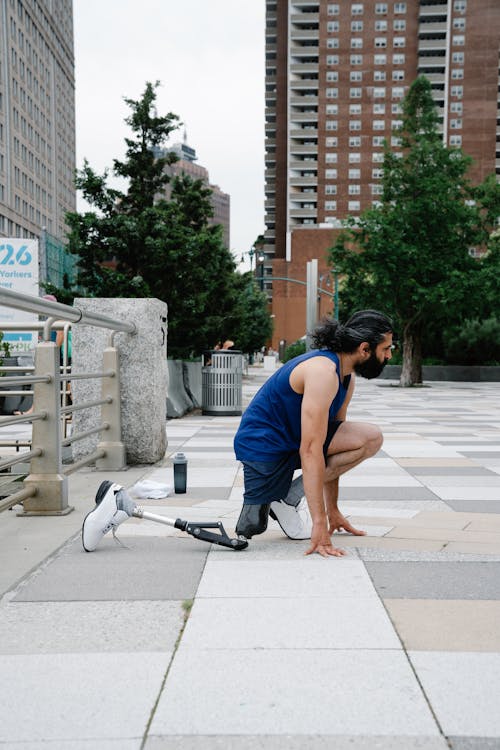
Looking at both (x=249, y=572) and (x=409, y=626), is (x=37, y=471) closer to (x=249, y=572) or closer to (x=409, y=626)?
(x=249, y=572)

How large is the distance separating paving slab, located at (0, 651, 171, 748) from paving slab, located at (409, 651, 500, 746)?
86 centimetres

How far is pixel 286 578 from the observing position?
364 cm

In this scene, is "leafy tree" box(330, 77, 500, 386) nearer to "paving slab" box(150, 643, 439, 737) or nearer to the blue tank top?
the blue tank top

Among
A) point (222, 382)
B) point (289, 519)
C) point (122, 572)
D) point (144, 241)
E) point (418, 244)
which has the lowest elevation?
point (122, 572)

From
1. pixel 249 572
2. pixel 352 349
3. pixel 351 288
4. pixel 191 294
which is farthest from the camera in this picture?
pixel 351 288

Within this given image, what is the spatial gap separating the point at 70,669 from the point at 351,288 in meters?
25.9

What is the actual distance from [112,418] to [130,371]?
1.62 feet

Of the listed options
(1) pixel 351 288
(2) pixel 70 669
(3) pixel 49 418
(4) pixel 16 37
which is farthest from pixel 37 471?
(4) pixel 16 37

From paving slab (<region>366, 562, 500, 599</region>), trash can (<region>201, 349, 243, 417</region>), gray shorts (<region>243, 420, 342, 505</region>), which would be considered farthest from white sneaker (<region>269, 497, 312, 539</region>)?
trash can (<region>201, 349, 243, 417</region>)

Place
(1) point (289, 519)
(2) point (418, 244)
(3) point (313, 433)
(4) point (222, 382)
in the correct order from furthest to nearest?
(2) point (418, 244)
(4) point (222, 382)
(1) point (289, 519)
(3) point (313, 433)

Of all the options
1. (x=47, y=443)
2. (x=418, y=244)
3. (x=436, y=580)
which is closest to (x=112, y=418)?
(x=47, y=443)

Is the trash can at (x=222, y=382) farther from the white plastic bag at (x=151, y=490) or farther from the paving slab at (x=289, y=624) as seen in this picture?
the paving slab at (x=289, y=624)

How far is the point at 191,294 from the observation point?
17891 mm

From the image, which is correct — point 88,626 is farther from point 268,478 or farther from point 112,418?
point 112,418
